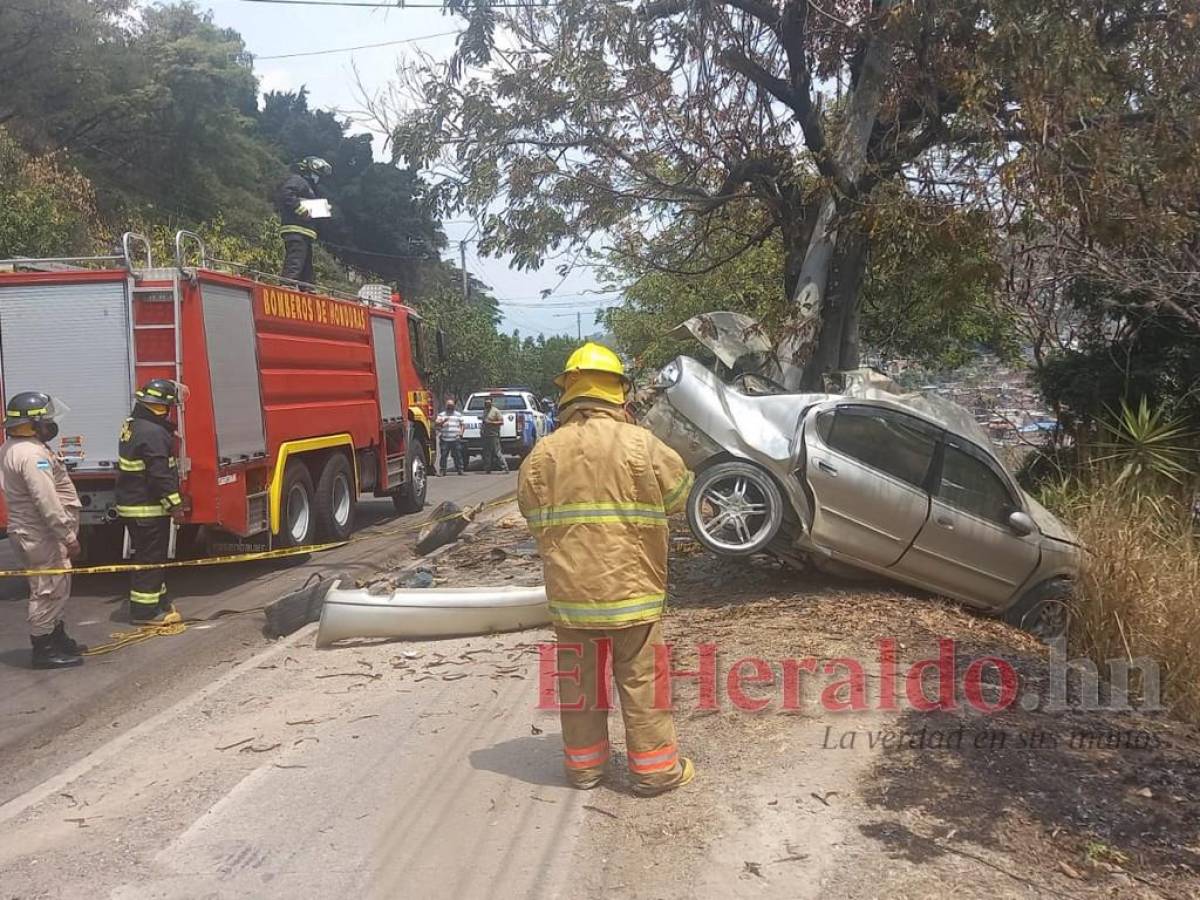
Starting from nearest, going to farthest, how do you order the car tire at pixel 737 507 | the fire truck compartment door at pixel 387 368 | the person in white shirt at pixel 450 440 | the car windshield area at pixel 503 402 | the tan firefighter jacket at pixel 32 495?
the tan firefighter jacket at pixel 32 495, the car tire at pixel 737 507, the fire truck compartment door at pixel 387 368, the person in white shirt at pixel 450 440, the car windshield area at pixel 503 402

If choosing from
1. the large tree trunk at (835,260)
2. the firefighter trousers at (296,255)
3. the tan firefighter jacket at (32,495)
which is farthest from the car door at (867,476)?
the firefighter trousers at (296,255)

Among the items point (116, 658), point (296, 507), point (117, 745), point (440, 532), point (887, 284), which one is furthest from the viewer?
point (887, 284)

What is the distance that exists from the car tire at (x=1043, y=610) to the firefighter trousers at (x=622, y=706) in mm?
4334

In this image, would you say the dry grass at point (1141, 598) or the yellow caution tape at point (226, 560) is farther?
the yellow caution tape at point (226, 560)

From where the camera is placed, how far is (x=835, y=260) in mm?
10586

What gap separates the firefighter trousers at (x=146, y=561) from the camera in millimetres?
7586

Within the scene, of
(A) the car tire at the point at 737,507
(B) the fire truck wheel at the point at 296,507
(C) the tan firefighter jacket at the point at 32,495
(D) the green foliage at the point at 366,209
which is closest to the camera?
(C) the tan firefighter jacket at the point at 32,495

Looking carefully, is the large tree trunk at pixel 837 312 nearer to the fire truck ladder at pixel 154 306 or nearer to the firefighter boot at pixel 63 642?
the fire truck ladder at pixel 154 306

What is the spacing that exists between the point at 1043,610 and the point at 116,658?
6.49 m

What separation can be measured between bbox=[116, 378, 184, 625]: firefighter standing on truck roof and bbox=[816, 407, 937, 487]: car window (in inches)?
188

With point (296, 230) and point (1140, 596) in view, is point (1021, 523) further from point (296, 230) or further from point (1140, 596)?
point (296, 230)

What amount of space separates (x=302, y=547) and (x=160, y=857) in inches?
259

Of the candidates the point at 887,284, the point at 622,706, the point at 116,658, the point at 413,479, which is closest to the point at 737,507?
the point at 622,706

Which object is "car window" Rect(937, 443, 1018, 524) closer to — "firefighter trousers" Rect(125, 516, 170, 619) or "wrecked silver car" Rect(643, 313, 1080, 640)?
"wrecked silver car" Rect(643, 313, 1080, 640)
